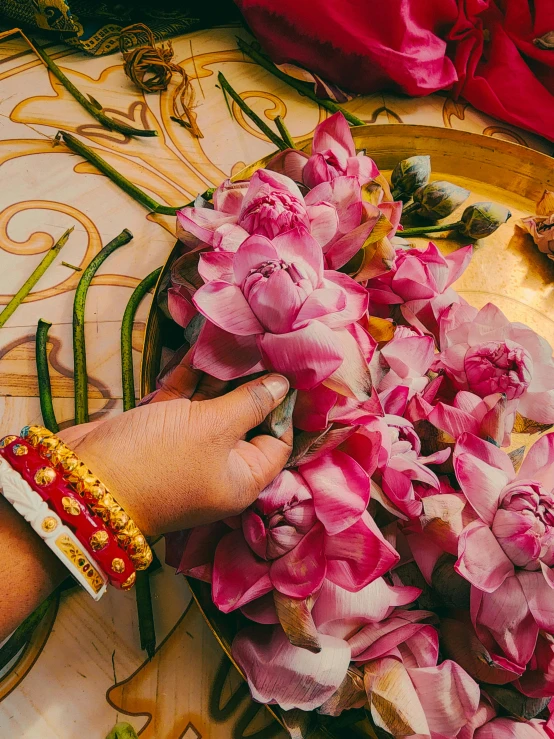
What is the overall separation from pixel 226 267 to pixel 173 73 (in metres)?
0.49

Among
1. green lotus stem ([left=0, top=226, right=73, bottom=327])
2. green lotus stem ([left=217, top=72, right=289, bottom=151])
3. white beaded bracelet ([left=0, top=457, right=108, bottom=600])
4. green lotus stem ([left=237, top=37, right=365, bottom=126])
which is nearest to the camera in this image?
white beaded bracelet ([left=0, top=457, right=108, bottom=600])

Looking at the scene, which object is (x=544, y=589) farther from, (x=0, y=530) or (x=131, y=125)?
(x=131, y=125)

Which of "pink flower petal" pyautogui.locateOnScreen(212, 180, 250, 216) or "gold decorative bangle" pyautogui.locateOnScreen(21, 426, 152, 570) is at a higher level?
"pink flower petal" pyautogui.locateOnScreen(212, 180, 250, 216)

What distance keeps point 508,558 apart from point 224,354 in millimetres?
175

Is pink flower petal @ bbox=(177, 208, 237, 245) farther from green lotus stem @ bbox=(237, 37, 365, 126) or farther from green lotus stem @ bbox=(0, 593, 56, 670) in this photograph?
green lotus stem @ bbox=(237, 37, 365, 126)

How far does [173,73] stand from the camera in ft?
2.11

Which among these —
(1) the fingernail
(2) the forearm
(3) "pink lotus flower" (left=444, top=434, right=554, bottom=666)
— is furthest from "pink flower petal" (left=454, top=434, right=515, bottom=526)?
(2) the forearm

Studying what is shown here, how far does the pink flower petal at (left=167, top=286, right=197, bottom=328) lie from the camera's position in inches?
12.6

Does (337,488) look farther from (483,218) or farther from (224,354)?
(483,218)

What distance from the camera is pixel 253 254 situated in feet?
0.82

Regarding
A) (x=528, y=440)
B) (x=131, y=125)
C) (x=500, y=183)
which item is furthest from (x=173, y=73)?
(x=528, y=440)

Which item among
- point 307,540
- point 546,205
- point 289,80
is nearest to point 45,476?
point 307,540

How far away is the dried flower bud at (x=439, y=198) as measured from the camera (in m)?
0.47

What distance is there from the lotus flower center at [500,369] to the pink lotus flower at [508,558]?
69 millimetres
